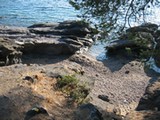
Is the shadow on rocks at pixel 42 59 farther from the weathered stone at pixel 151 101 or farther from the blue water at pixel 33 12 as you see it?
the weathered stone at pixel 151 101

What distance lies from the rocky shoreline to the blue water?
193 inches

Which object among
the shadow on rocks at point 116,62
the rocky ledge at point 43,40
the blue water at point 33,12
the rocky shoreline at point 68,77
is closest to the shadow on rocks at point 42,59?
the rocky shoreline at point 68,77

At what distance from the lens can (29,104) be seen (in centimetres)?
1287

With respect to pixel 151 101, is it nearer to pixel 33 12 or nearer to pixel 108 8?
pixel 108 8

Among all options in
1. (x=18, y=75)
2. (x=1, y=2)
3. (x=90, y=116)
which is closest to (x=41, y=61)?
(x=18, y=75)

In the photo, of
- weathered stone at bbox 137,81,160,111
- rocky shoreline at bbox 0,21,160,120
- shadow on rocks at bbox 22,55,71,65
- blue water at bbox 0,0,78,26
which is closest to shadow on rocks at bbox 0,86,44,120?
rocky shoreline at bbox 0,21,160,120

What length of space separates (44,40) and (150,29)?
33.3 feet

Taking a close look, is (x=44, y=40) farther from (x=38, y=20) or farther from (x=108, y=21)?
(x=108, y=21)

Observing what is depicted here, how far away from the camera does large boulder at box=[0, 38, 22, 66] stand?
22281mm

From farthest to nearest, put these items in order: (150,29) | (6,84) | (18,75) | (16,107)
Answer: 1. (150,29)
2. (18,75)
3. (6,84)
4. (16,107)

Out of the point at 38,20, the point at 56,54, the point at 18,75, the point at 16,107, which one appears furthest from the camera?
the point at 38,20

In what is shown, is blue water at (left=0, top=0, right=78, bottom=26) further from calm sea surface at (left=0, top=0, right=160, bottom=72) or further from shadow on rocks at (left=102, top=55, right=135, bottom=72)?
shadow on rocks at (left=102, top=55, right=135, bottom=72)

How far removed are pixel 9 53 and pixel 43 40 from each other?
4.87 metres

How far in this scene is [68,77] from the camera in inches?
637
